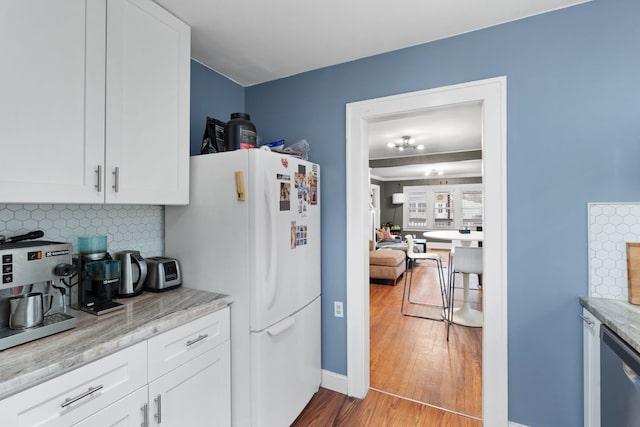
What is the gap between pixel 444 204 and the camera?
982 centimetres

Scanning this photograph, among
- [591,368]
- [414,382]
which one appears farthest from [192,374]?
[591,368]

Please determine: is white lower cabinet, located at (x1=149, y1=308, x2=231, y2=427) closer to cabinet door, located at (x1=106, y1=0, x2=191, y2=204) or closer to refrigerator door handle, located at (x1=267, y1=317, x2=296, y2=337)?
refrigerator door handle, located at (x1=267, y1=317, x2=296, y2=337)

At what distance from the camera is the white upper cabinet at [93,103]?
1.05 metres

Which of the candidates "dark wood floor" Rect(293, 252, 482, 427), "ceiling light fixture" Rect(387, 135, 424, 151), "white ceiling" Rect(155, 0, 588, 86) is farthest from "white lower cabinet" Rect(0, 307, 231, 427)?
"ceiling light fixture" Rect(387, 135, 424, 151)

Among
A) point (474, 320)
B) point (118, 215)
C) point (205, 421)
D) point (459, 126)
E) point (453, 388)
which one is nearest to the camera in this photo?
point (205, 421)

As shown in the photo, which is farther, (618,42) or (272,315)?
(272,315)

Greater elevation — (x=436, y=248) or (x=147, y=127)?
(x=147, y=127)

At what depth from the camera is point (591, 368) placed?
149cm

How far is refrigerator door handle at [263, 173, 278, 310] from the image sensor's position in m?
1.64

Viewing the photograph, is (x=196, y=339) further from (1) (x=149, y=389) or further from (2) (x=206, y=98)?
(2) (x=206, y=98)

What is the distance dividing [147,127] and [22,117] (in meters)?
0.48

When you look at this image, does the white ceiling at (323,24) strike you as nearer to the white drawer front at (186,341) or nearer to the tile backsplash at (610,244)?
the tile backsplash at (610,244)

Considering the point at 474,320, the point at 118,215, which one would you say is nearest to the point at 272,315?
the point at 118,215

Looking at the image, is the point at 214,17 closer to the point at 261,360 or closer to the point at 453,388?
the point at 261,360
